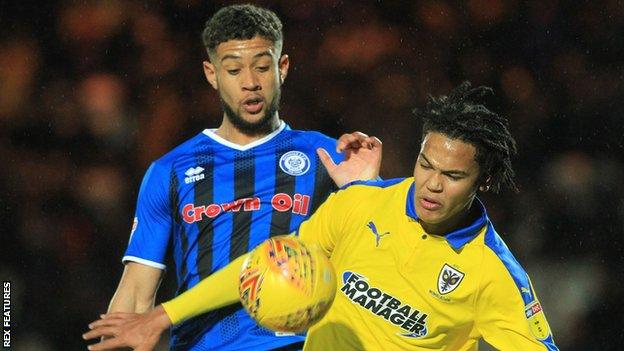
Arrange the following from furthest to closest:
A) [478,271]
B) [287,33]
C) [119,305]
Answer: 1. [287,33]
2. [119,305]
3. [478,271]

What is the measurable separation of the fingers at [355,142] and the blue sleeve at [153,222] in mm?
776

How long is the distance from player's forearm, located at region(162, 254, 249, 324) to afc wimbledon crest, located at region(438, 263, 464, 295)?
71 centimetres

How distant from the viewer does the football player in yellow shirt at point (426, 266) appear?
3324 mm

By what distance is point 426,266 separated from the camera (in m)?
3.45

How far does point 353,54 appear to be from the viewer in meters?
6.75

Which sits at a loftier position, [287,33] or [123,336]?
[287,33]

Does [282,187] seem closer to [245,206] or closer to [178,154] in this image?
[245,206]

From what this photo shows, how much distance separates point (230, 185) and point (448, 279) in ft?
3.78

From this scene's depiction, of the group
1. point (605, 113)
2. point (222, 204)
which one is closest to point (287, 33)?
point (605, 113)

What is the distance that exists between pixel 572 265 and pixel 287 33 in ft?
8.20

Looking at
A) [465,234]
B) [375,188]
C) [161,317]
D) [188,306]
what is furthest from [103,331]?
[465,234]

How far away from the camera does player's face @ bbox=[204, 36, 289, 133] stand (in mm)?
4070

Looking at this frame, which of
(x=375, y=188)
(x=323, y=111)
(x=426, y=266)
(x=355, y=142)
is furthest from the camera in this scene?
(x=323, y=111)

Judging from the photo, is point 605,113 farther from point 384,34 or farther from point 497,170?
point 497,170
